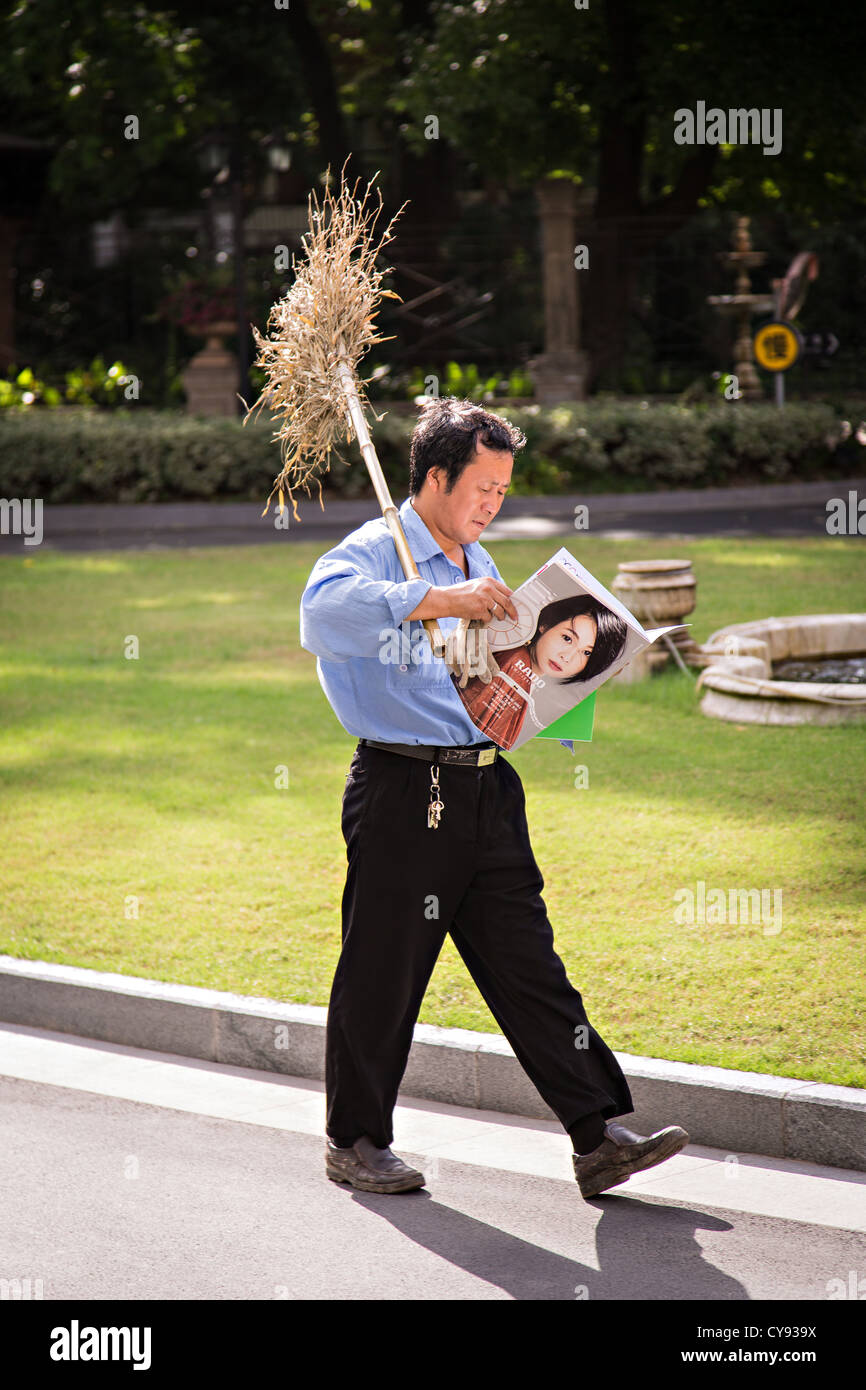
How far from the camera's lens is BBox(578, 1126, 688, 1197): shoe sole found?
14.2ft

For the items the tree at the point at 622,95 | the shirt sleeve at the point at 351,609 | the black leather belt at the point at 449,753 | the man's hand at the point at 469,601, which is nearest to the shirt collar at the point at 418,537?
the shirt sleeve at the point at 351,609

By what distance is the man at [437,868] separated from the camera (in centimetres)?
421

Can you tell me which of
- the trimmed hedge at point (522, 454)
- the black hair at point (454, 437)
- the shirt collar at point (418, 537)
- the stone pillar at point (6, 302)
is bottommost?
the shirt collar at point (418, 537)

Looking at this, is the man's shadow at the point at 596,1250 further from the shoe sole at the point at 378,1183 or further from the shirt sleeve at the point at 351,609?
the shirt sleeve at the point at 351,609

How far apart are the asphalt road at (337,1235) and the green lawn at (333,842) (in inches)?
32.1

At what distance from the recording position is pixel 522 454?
2156 centimetres

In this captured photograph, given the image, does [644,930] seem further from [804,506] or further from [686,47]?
[686,47]

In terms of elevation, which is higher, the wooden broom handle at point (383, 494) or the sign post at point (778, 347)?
the sign post at point (778, 347)

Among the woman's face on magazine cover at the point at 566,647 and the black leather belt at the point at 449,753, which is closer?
the woman's face on magazine cover at the point at 566,647

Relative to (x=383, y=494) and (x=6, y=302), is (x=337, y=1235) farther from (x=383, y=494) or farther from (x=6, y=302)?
(x=6, y=302)

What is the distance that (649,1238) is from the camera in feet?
13.6

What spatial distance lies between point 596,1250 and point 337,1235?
646 millimetres

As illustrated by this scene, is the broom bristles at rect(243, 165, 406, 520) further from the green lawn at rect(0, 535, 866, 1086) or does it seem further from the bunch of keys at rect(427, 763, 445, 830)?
the green lawn at rect(0, 535, 866, 1086)

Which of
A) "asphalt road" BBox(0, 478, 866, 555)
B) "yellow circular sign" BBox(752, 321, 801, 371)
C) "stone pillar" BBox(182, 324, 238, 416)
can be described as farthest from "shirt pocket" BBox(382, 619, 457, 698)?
"stone pillar" BBox(182, 324, 238, 416)
